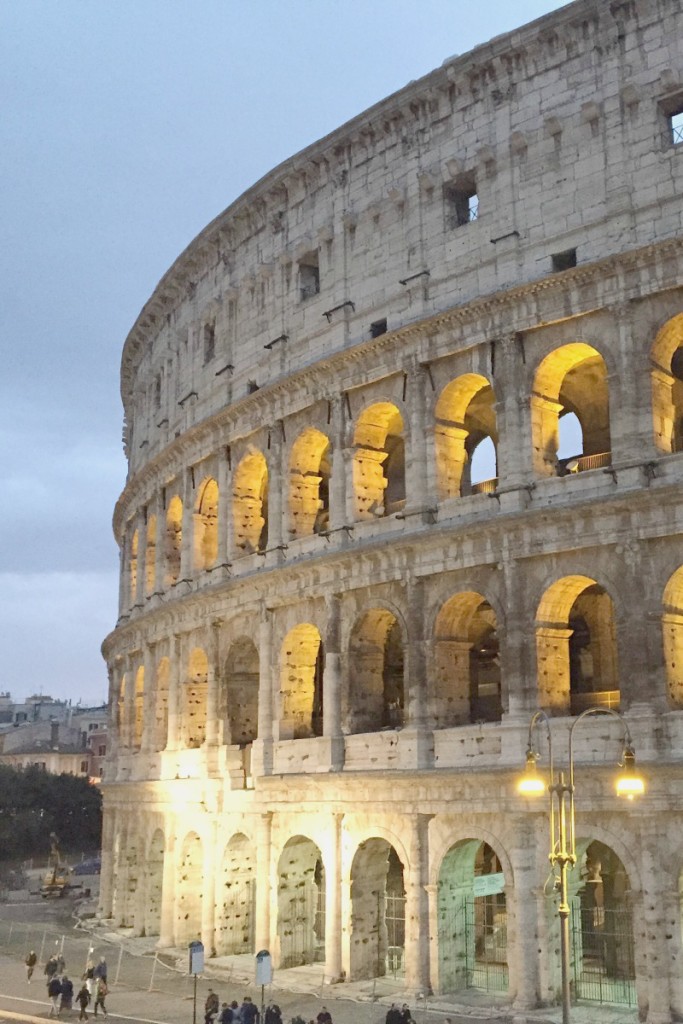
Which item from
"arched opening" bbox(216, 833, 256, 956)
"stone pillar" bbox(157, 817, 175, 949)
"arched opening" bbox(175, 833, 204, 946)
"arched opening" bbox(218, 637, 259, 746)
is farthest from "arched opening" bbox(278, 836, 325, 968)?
"stone pillar" bbox(157, 817, 175, 949)

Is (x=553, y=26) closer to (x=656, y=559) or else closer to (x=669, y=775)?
(x=656, y=559)

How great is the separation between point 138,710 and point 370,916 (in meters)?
14.9

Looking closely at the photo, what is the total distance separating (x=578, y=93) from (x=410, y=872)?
53.8 feet

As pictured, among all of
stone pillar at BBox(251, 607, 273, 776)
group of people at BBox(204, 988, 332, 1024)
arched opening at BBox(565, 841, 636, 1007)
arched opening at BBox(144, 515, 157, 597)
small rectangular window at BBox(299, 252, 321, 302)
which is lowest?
group of people at BBox(204, 988, 332, 1024)

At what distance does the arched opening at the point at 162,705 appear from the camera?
3575cm

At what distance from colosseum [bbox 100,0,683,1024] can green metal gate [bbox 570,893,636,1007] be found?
0.29ft

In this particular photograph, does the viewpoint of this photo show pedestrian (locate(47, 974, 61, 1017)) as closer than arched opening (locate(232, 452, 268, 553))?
Yes

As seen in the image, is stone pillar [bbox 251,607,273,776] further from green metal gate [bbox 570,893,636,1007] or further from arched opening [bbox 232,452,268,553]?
green metal gate [bbox 570,893,636,1007]

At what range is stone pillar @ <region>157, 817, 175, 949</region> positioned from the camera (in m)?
31.9

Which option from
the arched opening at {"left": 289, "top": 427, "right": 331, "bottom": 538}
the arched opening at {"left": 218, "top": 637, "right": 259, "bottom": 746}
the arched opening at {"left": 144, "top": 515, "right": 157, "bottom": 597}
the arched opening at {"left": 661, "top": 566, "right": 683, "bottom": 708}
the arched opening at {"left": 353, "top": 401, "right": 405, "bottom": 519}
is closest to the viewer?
the arched opening at {"left": 661, "top": 566, "right": 683, "bottom": 708}

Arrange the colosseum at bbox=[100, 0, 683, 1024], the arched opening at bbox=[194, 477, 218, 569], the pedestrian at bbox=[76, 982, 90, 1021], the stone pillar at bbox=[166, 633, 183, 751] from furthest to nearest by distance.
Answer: the arched opening at bbox=[194, 477, 218, 569]
the stone pillar at bbox=[166, 633, 183, 751]
the pedestrian at bbox=[76, 982, 90, 1021]
the colosseum at bbox=[100, 0, 683, 1024]

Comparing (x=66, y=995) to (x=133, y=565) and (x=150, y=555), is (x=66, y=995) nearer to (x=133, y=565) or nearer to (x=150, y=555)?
(x=150, y=555)

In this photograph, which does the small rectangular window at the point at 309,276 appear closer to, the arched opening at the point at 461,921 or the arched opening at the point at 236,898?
the arched opening at the point at 236,898

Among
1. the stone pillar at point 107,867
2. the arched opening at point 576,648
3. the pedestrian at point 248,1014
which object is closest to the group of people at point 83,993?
the pedestrian at point 248,1014
